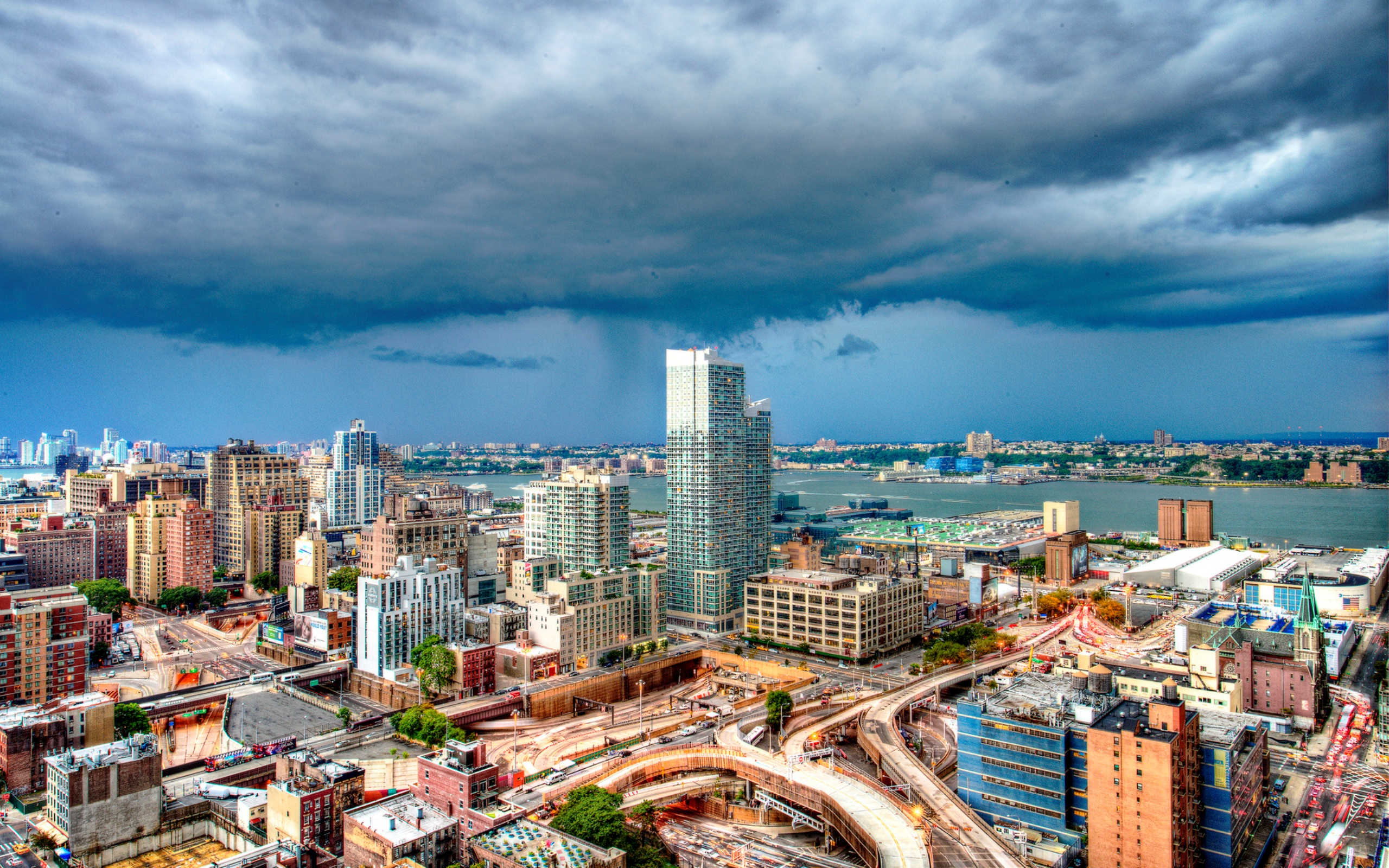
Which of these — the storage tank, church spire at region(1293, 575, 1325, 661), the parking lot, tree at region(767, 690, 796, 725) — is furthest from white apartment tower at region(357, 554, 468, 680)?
church spire at region(1293, 575, 1325, 661)

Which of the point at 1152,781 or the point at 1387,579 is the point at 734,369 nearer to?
the point at 1152,781

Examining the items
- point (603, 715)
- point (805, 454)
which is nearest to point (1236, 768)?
point (603, 715)

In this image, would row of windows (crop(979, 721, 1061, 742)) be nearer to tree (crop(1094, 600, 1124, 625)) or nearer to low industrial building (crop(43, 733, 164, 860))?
low industrial building (crop(43, 733, 164, 860))

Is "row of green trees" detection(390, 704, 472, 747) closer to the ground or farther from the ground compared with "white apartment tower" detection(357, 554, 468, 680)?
closer to the ground

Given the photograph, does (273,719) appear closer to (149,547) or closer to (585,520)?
(585,520)

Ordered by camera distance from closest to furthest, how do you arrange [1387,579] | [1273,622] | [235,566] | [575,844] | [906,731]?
[575,844] < [906,731] < [1273,622] < [1387,579] < [235,566]

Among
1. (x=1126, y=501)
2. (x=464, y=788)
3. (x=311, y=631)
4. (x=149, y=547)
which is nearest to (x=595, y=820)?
(x=464, y=788)
